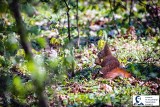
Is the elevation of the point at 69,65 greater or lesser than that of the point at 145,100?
greater

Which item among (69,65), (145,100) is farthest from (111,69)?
(145,100)

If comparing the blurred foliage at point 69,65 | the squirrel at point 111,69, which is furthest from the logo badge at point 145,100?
the squirrel at point 111,69

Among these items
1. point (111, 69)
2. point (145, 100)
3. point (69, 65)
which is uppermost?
point (69, 65)

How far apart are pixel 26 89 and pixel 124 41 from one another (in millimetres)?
2906

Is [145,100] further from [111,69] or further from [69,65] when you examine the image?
[69,65]

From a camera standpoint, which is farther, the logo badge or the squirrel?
the squirrel

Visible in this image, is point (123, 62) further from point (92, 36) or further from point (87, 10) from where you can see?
point (87, 10)

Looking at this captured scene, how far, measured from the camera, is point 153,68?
4.66 m

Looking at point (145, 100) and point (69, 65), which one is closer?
point (145, 100)

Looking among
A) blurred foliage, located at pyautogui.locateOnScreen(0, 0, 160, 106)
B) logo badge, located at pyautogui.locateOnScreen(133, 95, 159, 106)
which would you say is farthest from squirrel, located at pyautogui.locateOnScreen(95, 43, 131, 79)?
logo badge, located at pyautogui.locateOnScreen(133, 95, 159, 106)

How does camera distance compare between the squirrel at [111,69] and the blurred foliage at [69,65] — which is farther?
the squirrel at [111,69]

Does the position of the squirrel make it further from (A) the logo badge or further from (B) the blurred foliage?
(A) the logo badge

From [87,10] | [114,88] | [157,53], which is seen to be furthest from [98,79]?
[87,10]

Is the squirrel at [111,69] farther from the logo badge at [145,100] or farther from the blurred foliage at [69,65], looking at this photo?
the logo badge at [145,100]
